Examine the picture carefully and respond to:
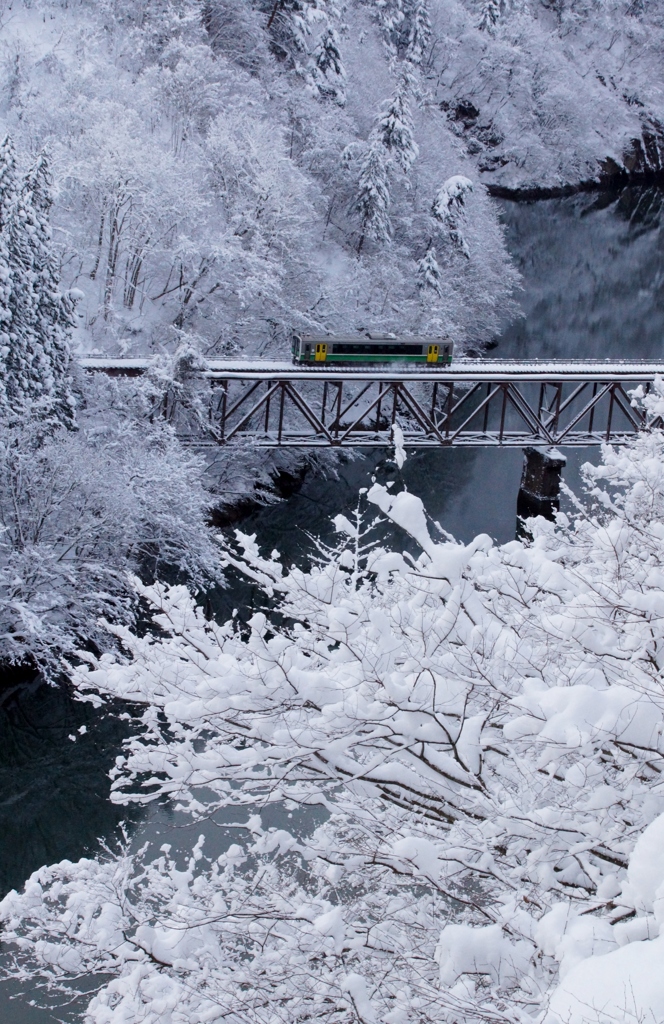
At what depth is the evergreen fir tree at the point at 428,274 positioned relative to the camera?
120 feet

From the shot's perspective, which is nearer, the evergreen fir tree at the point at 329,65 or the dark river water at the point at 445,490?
the dark river water at the point at 445,490

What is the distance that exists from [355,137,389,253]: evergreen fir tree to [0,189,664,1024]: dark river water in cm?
742

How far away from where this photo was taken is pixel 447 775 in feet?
15.8

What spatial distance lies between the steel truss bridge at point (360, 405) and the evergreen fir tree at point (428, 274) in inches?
198

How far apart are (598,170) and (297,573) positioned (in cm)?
7510

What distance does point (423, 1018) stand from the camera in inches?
195

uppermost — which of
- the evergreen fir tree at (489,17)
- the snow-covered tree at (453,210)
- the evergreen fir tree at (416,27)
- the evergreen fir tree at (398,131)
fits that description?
the evergreen fir tree at (489,17)

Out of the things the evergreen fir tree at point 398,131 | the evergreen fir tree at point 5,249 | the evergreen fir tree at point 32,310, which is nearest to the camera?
the evergreen fir tree at point 5,249

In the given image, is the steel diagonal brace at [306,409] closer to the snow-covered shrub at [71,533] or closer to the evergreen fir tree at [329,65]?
the snow-covered shrub at [71,533]

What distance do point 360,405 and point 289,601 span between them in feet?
Result: 95.1

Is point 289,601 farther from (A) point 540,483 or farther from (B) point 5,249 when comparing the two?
(A) point 540,483

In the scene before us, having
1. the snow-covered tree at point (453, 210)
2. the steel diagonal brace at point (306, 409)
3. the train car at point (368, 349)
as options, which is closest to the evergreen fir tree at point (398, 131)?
the snow-covered tree at point (453, 210)

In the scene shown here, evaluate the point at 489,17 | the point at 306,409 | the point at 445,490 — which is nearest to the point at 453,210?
the point at 445,490

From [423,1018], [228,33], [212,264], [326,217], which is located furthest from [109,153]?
[423,1018]
